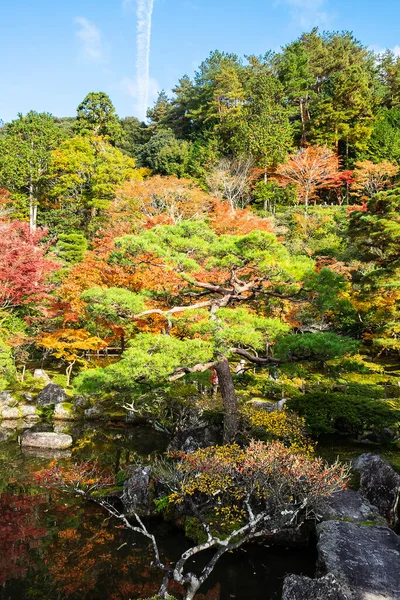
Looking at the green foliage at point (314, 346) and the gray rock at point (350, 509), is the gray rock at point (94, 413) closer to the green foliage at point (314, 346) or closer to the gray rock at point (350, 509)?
the green foliage at point (314, 346)

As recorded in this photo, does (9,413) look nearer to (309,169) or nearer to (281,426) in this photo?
(281,426)

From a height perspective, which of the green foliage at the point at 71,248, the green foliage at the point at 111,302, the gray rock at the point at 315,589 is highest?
the green foliage at the point at 71,248

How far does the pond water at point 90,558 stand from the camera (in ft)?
20.1

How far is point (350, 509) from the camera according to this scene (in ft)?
22.9

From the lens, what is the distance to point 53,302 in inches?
730

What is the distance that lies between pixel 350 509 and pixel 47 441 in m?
9.61

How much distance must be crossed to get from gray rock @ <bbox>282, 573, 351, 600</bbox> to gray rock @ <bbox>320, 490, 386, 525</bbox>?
6.80 ft

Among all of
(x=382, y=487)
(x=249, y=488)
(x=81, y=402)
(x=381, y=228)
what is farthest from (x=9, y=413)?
(x=381, y=228)

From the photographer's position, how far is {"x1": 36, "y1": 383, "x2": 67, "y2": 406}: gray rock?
16.7 m

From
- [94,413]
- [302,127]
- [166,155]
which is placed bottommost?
[94,413]

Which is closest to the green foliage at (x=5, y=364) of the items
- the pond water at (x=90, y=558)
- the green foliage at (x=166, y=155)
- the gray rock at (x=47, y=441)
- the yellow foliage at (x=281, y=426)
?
the gray rock at (x=47, y=441)

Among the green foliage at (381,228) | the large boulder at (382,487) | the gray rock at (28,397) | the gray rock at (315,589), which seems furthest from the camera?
the gray rock at (28,397)

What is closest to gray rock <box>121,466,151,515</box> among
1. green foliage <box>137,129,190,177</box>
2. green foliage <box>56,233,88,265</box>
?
green foliage <box>56,233,88,265</box>

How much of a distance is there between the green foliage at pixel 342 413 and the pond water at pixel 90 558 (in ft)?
11.4
